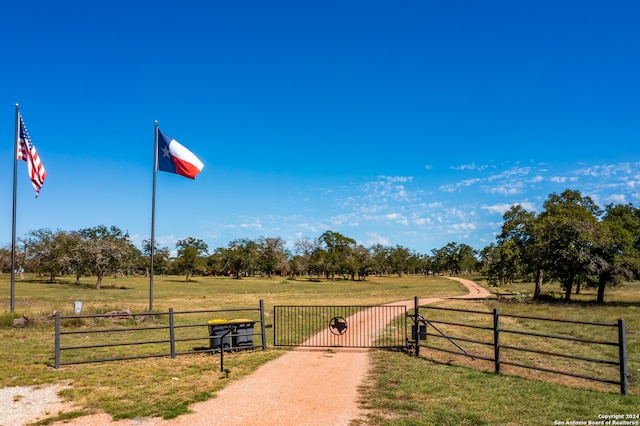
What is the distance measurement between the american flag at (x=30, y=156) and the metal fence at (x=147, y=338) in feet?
21.8

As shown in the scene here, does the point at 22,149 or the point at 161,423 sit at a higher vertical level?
the point at 22,149

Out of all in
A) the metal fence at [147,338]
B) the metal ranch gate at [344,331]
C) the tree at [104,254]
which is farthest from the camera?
the tree at [104,254]

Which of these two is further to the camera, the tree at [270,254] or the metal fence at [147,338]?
the tree at [270,254]

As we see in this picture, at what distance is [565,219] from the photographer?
35062 mm

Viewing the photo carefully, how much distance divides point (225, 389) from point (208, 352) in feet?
15.0

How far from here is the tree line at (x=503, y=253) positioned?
3397cm

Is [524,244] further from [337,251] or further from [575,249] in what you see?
[337,251]

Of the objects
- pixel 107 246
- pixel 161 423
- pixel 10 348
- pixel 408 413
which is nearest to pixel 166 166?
pixel 10 348

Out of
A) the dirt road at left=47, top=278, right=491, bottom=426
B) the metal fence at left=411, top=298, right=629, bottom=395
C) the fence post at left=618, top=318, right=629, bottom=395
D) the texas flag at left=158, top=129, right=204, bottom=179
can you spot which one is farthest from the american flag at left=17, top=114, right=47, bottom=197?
the fence post at left=618, top=318, right=629, bottom=395

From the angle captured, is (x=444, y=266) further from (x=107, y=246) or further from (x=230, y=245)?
(x=107, y=246)

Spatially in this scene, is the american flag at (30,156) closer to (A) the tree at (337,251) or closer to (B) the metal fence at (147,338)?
(B) the metal fence at (147,338)

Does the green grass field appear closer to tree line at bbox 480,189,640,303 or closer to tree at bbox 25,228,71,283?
tree line at bbox 480,189,640,303

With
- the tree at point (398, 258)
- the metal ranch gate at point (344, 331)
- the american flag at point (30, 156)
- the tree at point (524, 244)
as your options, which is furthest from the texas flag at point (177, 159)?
the tree at point (398, 258)

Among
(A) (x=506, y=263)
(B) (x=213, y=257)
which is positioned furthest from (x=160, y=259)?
(A) (x=506, y=263)
